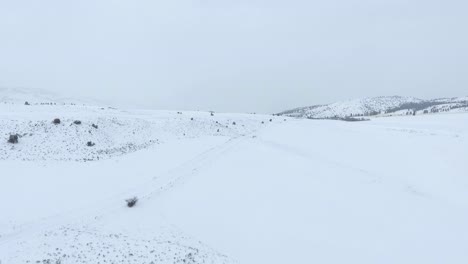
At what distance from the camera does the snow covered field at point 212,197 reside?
20375 mm

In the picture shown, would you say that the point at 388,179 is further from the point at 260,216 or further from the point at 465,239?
the point at 260,216

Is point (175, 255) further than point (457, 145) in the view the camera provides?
No

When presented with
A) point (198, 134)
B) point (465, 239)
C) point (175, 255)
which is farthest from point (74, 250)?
point (198, 134)

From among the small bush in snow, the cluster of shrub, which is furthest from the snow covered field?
the cluster of shrub

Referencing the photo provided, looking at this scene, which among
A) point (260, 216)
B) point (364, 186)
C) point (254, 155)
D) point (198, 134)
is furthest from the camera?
point (198, 134)

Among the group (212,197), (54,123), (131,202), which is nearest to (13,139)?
(54,123)

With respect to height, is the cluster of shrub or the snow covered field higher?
the cluster of shrub

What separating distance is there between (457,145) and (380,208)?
2714 centimetres

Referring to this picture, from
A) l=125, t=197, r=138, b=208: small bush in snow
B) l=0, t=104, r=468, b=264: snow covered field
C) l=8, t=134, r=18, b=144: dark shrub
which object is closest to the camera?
l=0, t=104, r=468, b=264: snow covered field

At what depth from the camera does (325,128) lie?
2832 inches

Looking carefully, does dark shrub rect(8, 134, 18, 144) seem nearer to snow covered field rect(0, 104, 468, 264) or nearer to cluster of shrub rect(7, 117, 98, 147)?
cluster of shrub rect(7, 117, 98, 147)

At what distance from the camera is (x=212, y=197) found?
2853 centimetres

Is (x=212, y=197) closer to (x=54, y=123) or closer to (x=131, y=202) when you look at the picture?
(x=131, y=202)

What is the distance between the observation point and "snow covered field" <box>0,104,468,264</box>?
20375 mm
